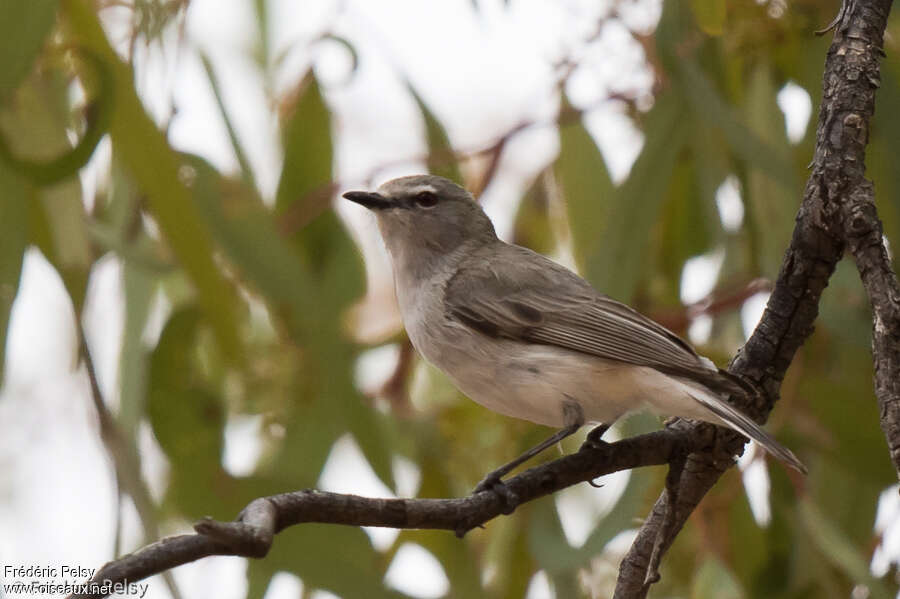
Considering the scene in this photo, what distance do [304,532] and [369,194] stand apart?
87 cm

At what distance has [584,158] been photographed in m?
3.13

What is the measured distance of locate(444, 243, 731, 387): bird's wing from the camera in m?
2.36

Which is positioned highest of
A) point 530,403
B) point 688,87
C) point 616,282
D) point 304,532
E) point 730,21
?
point 730,21

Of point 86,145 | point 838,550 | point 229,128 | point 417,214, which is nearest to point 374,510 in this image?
point 86,145

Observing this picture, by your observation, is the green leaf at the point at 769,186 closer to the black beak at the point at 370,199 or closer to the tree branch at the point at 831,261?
the tree branch at the point at 831,261

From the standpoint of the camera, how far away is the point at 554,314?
2.62 m

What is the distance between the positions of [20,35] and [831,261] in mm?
1673

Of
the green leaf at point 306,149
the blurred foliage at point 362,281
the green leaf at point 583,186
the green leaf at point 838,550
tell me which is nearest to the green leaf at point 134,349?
the blurred foliage at point 362,281

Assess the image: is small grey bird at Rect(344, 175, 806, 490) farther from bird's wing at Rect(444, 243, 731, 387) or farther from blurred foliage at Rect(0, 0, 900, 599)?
blurred foliage at Rect(0, 0, 900, 599)

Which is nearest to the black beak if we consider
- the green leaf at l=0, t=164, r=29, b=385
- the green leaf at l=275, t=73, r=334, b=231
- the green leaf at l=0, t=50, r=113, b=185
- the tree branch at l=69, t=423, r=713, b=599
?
the green leaf at l=275, t=73, r=334, b=231

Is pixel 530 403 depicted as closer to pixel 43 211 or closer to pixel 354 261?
pixel 354 261

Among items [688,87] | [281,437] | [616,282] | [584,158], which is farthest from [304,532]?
[688,87]

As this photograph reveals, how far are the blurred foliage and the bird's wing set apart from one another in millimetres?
160

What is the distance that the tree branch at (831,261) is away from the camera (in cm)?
156
